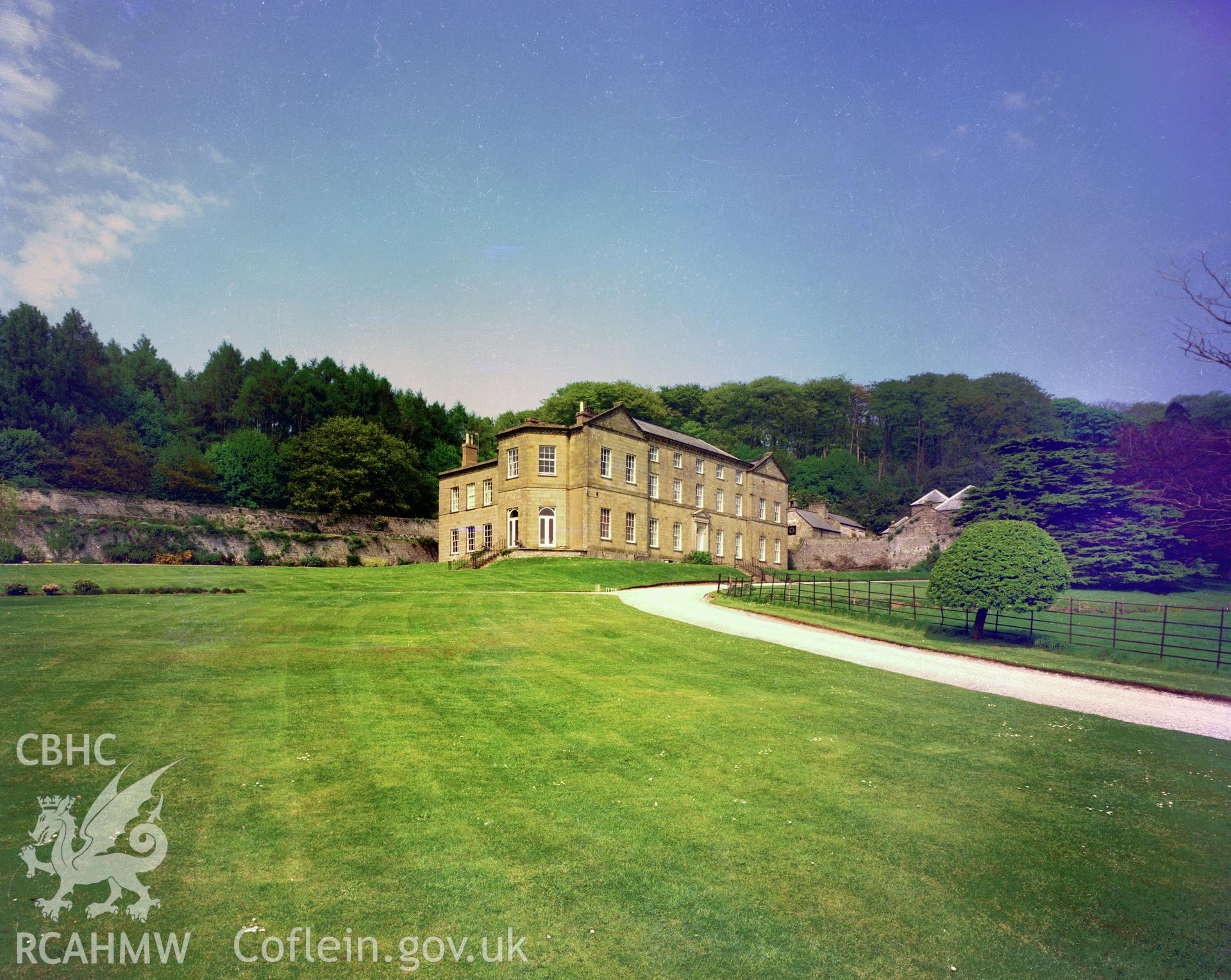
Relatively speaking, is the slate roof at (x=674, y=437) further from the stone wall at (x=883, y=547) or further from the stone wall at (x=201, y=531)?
the stone wall at (x=201, y=531)

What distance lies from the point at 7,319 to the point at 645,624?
50951 mm

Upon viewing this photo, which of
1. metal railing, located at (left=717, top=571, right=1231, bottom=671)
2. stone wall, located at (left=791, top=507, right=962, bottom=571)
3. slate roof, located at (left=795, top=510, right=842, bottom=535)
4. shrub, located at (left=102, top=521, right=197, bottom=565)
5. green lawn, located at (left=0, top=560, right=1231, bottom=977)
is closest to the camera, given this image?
green lawn, located at (left=0, top=560, right=1231, bottom=977)

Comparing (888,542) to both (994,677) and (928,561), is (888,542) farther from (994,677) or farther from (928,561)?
(994,677)

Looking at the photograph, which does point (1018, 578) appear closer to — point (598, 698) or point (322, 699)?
point (598, 698)

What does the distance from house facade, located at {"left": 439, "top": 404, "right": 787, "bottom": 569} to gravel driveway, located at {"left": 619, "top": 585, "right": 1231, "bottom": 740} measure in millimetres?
19656

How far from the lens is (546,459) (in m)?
42.4

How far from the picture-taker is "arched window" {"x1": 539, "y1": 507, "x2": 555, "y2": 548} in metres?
42.0

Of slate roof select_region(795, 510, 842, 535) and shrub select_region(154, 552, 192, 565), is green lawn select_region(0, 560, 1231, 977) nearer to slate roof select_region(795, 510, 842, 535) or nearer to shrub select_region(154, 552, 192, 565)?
shrub select_region(154, 552, 192, 565)

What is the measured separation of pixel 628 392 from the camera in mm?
78812

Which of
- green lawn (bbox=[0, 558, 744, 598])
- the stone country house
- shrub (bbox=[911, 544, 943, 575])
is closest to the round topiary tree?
green lawn (bbox=[0, 558, 744, 598])

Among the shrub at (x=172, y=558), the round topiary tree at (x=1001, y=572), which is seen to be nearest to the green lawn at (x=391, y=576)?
the shrub at (x=172, y=558)

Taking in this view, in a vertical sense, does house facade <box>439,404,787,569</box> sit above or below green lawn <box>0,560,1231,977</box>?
above

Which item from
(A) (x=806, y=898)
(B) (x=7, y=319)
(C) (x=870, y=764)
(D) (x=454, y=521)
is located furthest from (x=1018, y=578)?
(B) (x=7, y=319)

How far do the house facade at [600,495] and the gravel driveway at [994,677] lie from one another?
64.5ft
